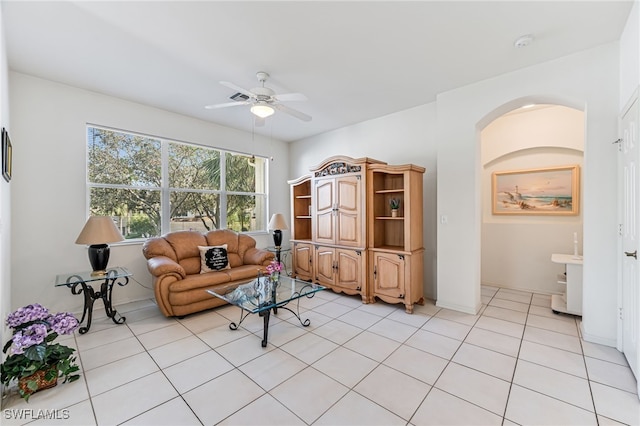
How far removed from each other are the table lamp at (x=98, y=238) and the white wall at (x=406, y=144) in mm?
3653

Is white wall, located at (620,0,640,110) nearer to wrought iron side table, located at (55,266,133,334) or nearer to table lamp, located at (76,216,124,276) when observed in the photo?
table lamp, located at (76,216,124,276)

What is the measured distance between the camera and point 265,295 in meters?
2.92

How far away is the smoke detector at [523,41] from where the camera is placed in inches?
96.0

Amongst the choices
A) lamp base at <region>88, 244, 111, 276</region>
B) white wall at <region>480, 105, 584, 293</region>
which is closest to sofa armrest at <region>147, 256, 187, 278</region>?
lamp base at <region>88, 244, 111, 276</region>

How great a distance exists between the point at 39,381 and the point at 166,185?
9.53 feet

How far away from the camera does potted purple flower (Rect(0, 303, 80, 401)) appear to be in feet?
6.09

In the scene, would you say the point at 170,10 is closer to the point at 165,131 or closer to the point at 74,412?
the point at 165,131

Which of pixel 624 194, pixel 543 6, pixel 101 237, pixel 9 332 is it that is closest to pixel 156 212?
pixel 101 237

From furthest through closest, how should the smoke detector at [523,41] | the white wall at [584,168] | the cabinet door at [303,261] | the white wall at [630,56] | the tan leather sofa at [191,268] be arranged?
1. the cabinet door at [303,261]
2. the tan leather sofa at [191,268]
3. the white wall at [584,168]
4. the smoke detector at [523,41]
5. the white wall at [630,56]

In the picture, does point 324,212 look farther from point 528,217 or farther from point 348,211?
point 528,217

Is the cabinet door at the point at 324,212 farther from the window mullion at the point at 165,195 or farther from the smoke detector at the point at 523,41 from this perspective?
the smoke detector at the point at 523,41

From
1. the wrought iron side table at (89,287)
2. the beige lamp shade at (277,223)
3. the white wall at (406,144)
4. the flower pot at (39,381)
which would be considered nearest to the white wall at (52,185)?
the wrought iron side table at (89,287)

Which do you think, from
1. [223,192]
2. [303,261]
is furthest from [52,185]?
[303,261]

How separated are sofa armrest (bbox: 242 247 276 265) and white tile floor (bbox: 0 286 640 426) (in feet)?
3.63
